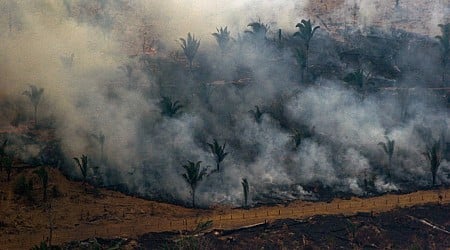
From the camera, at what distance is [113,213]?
38219 mm

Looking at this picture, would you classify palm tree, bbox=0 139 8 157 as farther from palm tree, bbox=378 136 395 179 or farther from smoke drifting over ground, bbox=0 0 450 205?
palm tree, bbox=378 136 395 179

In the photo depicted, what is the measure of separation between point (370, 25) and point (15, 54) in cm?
3750

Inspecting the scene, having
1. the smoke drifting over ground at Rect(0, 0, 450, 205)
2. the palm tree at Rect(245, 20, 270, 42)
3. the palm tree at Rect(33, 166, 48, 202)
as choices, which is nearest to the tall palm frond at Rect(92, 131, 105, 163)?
the smoke drifting over ground at Rect(0, 0, 450, 205)

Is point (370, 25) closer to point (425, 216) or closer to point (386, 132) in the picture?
point (386, 132)

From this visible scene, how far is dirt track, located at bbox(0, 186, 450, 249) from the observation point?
117 ft

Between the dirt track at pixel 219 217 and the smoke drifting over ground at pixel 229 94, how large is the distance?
1.57 m

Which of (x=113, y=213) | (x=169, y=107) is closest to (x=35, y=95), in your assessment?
(x=169, y=107)

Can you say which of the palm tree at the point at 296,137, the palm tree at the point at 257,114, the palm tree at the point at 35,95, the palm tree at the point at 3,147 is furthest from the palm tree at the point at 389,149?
the palm tree at the point at 3,147

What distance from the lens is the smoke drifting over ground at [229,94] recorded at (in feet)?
142

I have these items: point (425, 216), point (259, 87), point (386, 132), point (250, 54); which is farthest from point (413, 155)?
point (250, 54)

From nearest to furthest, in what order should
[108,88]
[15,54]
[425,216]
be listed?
[425,216] → [108,88] → [15,54]

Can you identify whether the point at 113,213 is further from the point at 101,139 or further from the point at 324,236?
the point at 324,236

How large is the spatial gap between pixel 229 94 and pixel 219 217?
1590 centimetres

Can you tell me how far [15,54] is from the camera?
181 ft
